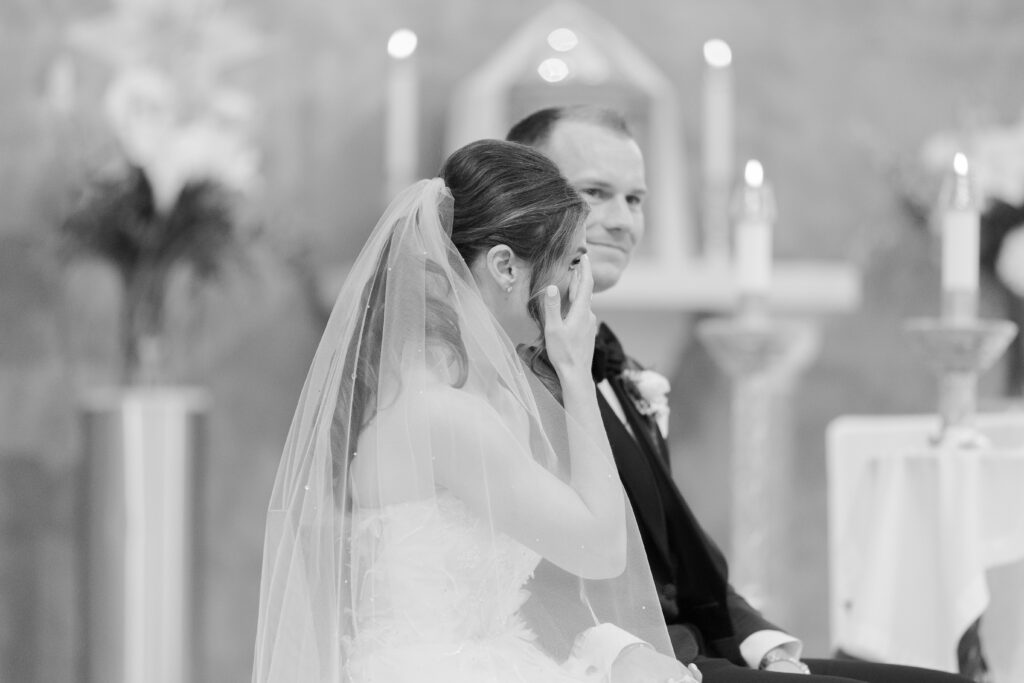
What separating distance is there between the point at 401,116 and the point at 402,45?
0.24 meters

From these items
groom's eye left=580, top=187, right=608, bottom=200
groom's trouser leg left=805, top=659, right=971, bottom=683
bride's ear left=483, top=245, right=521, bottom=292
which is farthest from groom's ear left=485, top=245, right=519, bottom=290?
groom's trouser leg left=805, top=659, right=971, bottom=683

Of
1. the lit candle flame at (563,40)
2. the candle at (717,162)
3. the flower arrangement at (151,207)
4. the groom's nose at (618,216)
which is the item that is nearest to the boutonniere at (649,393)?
the groom's nose at (618,216)

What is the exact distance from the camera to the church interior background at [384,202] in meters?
4.28

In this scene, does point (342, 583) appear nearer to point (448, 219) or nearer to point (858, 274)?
point (448, 219)

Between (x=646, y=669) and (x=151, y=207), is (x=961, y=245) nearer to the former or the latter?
(x=646, y=669)

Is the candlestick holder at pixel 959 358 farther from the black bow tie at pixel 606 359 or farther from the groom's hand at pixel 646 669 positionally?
the groom's hand at pixel 646 669

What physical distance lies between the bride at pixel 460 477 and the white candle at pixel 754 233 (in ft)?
3.89

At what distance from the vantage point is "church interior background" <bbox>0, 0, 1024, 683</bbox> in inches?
169

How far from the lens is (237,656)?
4.55 meters

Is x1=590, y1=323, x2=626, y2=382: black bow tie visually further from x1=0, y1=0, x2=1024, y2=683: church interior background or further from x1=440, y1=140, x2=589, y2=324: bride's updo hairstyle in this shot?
x1=0, y1=0, x2=1024, y2=683: church interior background

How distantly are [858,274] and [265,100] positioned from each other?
227 cm

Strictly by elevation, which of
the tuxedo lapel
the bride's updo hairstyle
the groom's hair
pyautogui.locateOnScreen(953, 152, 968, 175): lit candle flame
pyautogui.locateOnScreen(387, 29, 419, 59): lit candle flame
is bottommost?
the tuxedo lapel

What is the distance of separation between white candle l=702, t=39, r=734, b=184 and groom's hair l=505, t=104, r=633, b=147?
2162mm

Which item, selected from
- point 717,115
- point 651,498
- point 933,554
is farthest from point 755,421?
point 651,498
